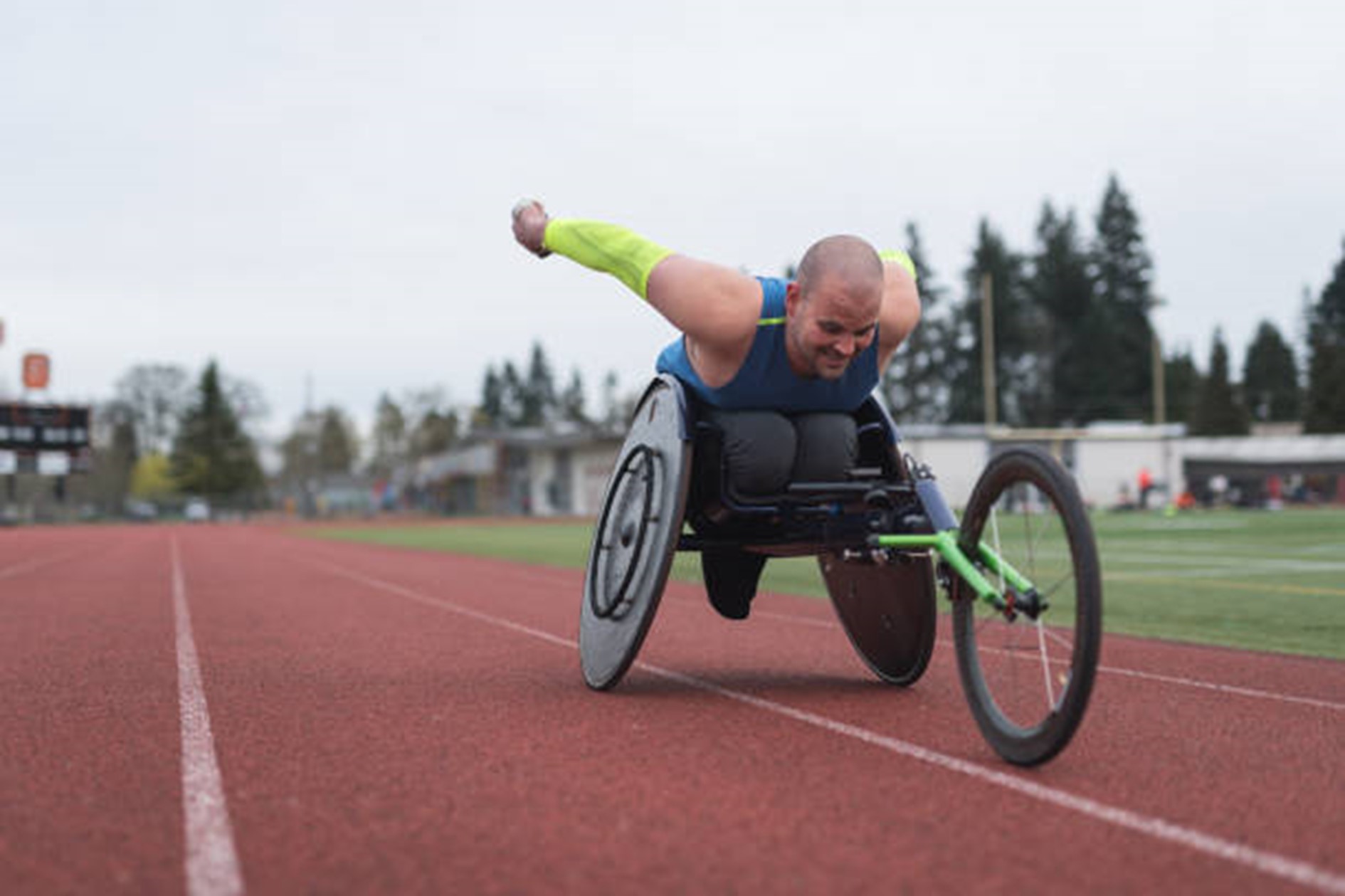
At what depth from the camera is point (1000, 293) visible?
80.2m

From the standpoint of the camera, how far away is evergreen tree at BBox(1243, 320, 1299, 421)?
313 feet

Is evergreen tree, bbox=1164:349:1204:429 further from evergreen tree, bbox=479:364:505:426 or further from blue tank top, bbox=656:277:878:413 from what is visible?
blue tank top, bbox=656:277:878:413

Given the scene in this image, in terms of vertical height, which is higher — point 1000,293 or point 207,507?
point 1000,293

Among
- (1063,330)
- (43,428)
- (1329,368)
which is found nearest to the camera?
(43,428)

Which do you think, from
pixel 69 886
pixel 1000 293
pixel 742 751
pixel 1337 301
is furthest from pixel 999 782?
pixel 1337 301

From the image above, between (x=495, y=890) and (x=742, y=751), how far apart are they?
1587 millimetres

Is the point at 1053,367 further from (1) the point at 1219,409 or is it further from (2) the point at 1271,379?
(2) the point at 1271,379

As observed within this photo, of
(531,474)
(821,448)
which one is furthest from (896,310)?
(531,474)

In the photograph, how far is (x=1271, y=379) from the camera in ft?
317

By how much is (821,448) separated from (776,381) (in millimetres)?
397

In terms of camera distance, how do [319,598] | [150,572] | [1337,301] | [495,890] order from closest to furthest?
[495,890] → [319,598] → [150,572] → [1337,301]

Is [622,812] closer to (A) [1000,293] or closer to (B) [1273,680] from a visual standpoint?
(B) [1273,680]

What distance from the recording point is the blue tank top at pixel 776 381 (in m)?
4.60

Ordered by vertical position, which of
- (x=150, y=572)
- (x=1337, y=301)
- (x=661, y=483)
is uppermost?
(x=1337, y=301)
